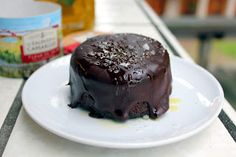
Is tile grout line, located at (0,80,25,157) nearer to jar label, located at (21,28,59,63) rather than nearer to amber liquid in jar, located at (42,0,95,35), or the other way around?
jar label, located at (21,28,59,63)

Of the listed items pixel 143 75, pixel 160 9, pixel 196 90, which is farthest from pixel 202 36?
pixel 143 75

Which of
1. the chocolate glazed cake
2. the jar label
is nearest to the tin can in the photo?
the jar label

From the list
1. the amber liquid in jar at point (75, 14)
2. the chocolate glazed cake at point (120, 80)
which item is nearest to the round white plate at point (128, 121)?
the chocolate glazed cake at point (120, 80)

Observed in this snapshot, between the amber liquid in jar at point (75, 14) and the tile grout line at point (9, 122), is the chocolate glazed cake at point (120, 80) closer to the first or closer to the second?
the tile grout line at point (9, 122)

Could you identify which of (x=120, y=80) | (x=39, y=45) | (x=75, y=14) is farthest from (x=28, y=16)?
(x=120, y=80)

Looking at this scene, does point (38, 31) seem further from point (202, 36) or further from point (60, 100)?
point (202, 36)

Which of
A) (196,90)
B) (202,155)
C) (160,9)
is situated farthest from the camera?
(160,9)
